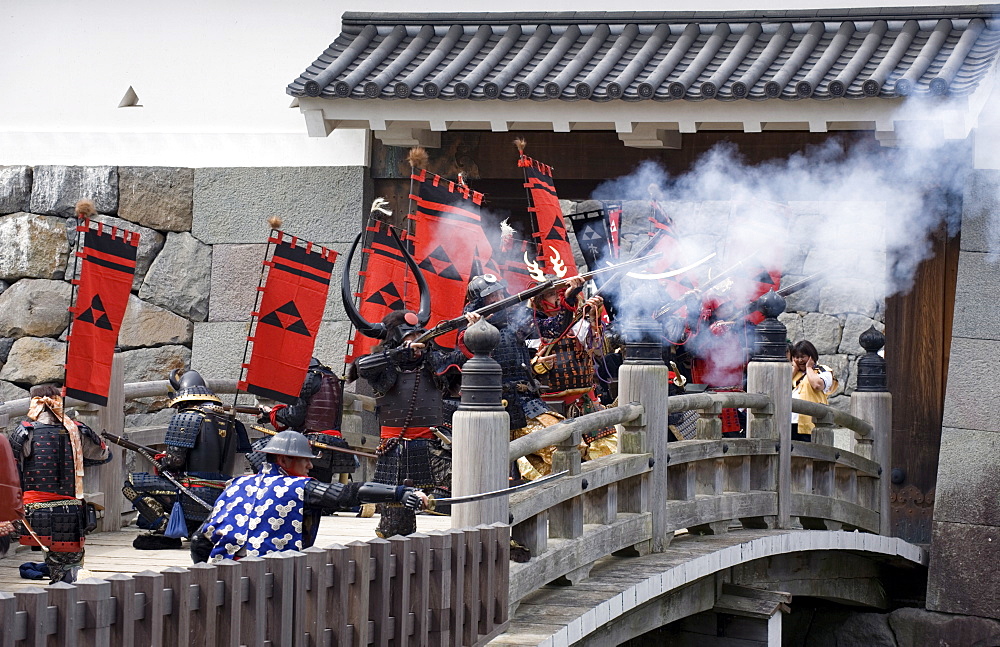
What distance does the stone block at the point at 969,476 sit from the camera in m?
10.5

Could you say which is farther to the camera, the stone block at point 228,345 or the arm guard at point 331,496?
the stone block at point 228,345

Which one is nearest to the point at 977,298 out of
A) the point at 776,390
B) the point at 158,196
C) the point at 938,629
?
the point at 776,390

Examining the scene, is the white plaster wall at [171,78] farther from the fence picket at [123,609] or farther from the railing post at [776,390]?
the fence picket at [123,609]

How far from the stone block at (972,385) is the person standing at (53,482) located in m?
6.47

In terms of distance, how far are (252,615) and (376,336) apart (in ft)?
11.4

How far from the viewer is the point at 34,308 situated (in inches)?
468

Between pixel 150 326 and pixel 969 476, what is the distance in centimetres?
677

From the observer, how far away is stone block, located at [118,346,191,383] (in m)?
11.8

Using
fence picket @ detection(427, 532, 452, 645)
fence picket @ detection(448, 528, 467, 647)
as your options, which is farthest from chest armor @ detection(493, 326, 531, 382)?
fence picket @ detection(427, 532, 452, 645)

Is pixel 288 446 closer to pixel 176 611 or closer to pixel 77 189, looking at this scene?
pixel 176 611

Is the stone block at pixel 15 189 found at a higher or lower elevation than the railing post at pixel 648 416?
higher

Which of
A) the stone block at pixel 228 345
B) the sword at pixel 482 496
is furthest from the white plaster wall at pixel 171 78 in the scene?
the sword at pixel 482 496

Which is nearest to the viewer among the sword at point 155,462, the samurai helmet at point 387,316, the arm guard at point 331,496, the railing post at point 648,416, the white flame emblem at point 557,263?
the arm guard at point 331,496

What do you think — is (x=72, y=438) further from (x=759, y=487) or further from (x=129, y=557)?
(x=759, y=487)
